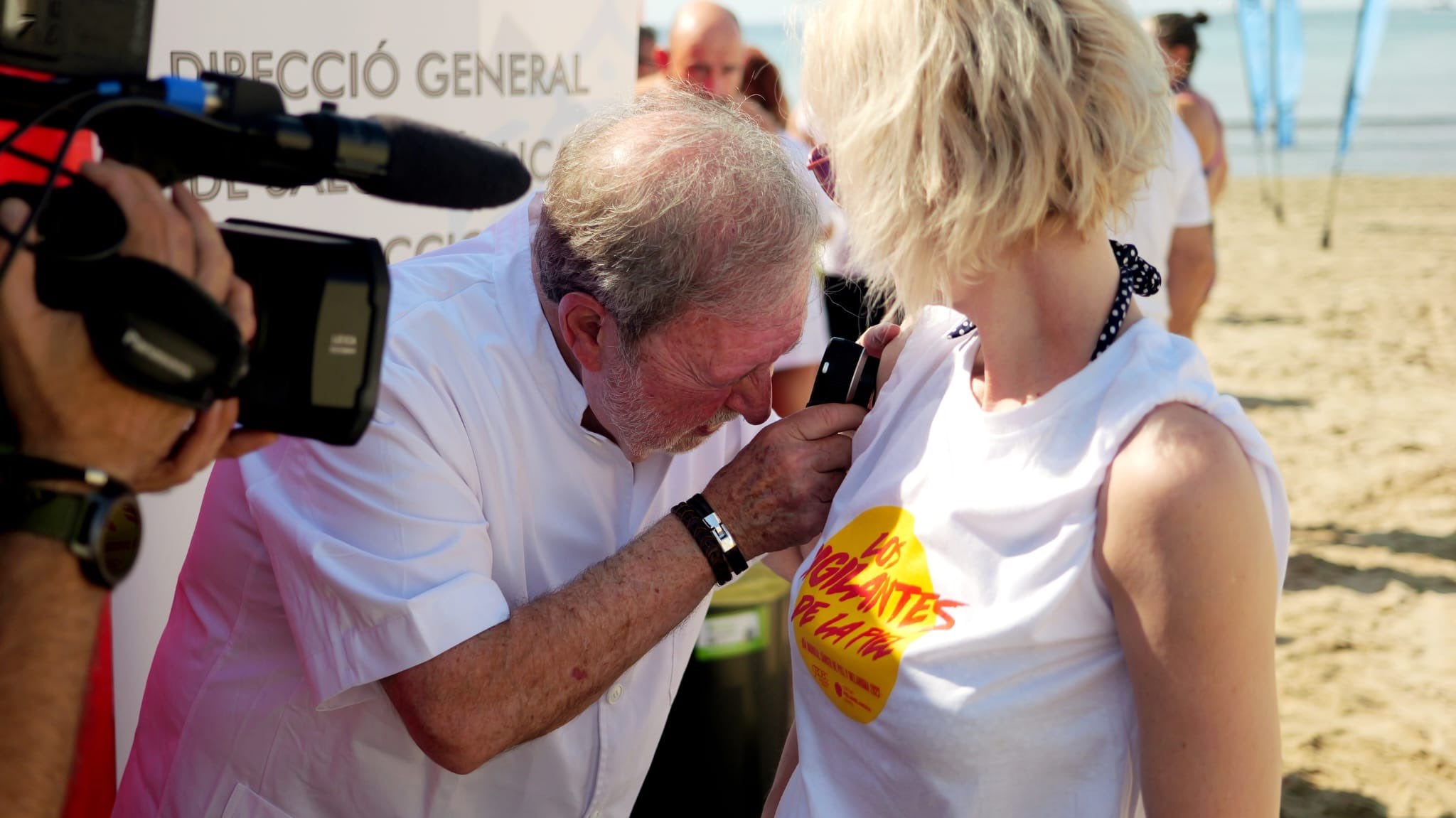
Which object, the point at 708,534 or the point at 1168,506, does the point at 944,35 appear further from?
the point at 708,534

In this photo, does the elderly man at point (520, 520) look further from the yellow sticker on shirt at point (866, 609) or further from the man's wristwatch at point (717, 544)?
the yellow sticker on shirt at point (866, 609)

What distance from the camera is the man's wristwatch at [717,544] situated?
68.2 inches

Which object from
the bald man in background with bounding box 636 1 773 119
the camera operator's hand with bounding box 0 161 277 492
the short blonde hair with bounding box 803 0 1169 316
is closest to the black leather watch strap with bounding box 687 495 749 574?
the short blonde hair with bounding box 803 0 1169 316

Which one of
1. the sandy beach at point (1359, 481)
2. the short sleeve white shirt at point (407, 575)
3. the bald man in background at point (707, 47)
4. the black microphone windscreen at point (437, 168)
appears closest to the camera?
the black microphone windscreen at point (437, 168)

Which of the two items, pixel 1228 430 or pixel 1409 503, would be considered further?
pixel 1409 503

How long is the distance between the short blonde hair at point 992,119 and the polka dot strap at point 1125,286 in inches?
2.5

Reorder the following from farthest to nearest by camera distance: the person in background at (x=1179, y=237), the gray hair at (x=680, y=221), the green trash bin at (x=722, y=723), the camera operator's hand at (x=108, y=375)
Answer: the person in background at (x=1179, y=237) < the green trash bin at (x=722, y=723) < the gray hair at (x=680, y=221) < the camera operator's hand at (x=108, y=375)

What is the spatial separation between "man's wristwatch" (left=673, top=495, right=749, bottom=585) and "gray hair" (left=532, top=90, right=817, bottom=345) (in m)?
0.28

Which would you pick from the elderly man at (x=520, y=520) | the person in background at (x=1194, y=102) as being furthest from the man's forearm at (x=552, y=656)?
the person in background at (x=1194, y=102)

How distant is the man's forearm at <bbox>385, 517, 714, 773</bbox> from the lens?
1.60 meters

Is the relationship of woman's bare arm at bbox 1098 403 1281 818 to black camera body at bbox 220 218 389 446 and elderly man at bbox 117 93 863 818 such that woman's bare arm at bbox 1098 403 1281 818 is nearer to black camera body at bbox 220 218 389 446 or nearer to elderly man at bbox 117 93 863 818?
elderly man at bbox 117 93 863 818

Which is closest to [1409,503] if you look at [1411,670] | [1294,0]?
[1411,670]

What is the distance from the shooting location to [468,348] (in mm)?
1839

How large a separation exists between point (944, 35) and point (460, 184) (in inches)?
24.6
